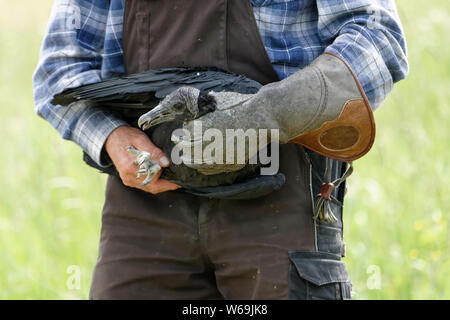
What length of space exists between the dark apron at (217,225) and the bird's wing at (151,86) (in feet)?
0.28

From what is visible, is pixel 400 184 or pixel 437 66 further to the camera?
pixel 437 66

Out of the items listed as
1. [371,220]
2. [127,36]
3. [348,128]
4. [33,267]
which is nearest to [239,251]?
[348,128]

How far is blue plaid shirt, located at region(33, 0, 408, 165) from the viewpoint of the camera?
1663 mm

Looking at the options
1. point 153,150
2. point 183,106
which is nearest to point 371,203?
point 153,150

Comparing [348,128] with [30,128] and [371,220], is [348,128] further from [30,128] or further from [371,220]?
[30,128]

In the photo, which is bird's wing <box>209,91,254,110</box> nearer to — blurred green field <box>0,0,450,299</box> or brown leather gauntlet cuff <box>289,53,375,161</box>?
brown leather gauntlet cuff <box>289,53,375,161</box>

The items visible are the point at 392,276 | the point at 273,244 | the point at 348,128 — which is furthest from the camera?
the point at 392,276

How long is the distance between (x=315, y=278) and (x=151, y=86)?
0.76 meters

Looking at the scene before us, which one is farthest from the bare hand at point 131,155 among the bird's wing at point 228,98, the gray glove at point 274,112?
the bird's wing at point 228,98

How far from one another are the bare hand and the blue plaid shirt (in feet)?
0.13

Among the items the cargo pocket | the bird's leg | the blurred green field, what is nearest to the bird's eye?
the bird's leg

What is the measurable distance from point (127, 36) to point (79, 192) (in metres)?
2.26

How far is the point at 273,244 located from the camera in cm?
174

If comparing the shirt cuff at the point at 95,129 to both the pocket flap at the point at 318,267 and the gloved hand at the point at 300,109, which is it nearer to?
the gloved hand at the point at 300,109
